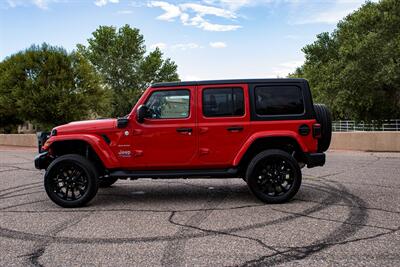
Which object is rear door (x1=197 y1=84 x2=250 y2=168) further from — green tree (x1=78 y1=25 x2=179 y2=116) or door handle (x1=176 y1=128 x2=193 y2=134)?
green tree (x1=78 y1=25 x2=179 y2=116)

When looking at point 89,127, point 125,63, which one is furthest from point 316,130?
point 125,63

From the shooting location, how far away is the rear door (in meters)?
6.64

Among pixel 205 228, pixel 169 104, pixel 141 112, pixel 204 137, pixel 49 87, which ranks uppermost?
pixel 49 87

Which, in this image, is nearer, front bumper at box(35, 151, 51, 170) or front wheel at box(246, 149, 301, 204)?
front wheel at box(246, 149, 301, 204)

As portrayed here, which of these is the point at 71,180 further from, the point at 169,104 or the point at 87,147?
the point at 169,104

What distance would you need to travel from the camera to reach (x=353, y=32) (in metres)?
38.5

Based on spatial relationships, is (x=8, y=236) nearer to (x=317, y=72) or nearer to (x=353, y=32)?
(x=353, y=32)

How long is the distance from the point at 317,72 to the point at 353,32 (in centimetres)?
755

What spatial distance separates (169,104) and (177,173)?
1.06 metres

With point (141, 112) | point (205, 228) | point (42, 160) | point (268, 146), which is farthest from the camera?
point (42, 160)

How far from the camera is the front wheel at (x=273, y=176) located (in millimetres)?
6555

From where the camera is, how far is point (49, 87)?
1151 inches

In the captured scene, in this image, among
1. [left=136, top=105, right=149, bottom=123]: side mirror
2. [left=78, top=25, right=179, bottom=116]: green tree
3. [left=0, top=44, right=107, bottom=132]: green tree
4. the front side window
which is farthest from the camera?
[left=78, top=25, right=179, bottom=116]: green tree

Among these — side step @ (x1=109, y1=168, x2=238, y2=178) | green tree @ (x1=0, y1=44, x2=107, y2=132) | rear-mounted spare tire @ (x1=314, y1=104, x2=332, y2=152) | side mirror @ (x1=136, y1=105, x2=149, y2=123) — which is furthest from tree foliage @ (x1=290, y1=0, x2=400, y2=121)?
side mirror @ (x1=136, y1=105, x2=149, y2=123)
